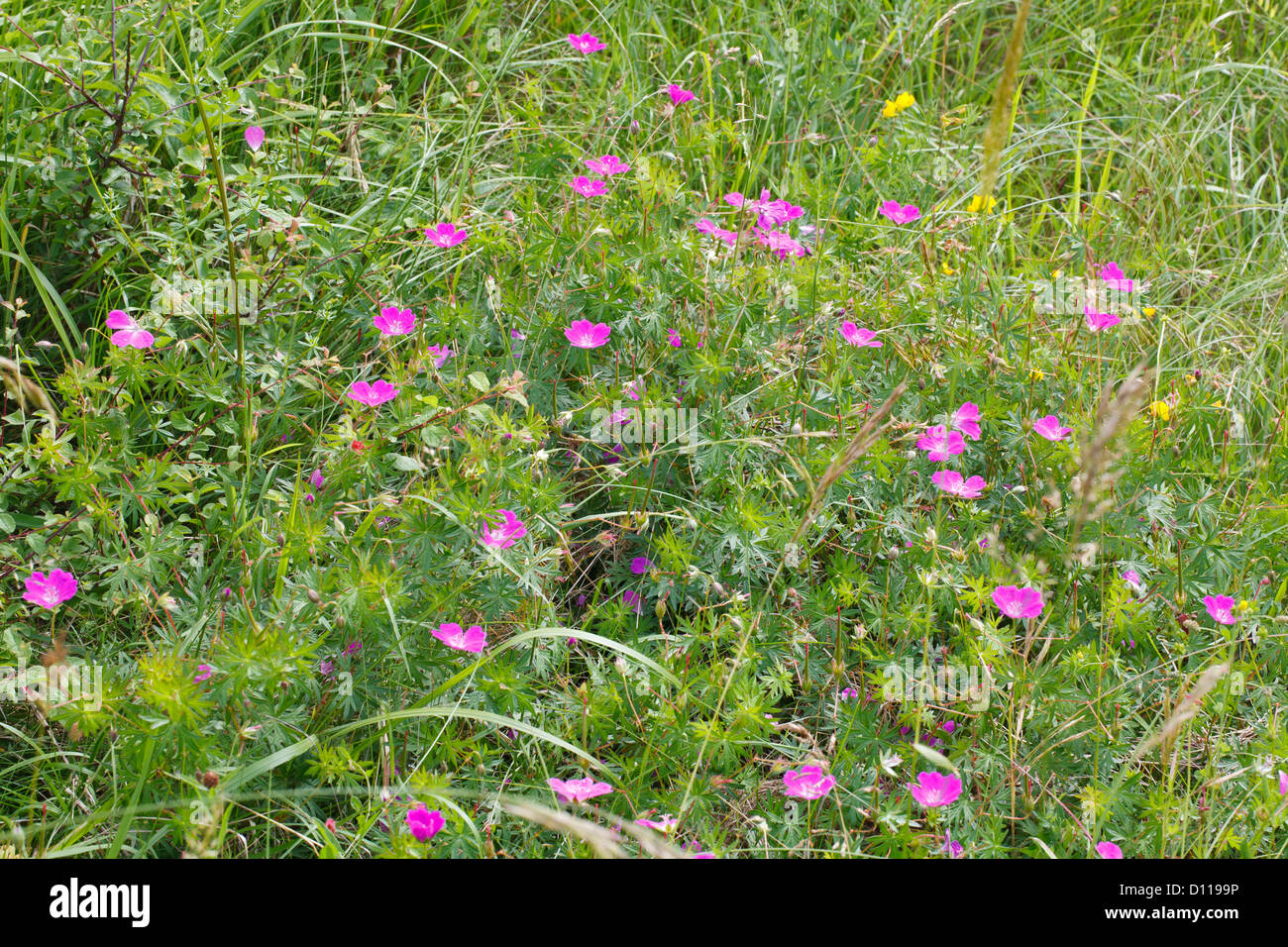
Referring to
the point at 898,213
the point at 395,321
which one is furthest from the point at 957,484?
the point at 395,321

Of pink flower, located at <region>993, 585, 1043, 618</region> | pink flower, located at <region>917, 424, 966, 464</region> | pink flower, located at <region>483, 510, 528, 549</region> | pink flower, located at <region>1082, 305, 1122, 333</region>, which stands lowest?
pink flower, located at <region>993, 585, 1043, 618</region>

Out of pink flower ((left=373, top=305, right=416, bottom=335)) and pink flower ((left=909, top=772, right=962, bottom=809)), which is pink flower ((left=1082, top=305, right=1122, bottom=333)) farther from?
pink flower ((left=373, top=305, right=416, bottom=335))

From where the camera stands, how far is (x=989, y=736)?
6.10ft

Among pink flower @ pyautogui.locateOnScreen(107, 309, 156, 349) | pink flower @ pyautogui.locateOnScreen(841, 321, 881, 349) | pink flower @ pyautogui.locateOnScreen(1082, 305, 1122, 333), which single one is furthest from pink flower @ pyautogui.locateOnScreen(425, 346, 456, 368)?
pink flower @ pyautogui.locateOnScreen(1082, 305, 1122, 333)

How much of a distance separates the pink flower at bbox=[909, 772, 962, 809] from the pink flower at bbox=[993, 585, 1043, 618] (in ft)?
1.08

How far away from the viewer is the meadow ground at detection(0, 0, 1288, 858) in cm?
170

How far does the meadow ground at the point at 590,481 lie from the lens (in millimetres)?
→ 1696

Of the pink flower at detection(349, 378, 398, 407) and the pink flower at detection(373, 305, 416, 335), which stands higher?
the pink flower at detection(373, 305, 416, 335)

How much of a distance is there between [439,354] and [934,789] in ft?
4.02

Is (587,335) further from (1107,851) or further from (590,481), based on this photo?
(1107,851)

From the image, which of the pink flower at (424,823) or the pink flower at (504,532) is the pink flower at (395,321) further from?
the pink flower at (424,823)

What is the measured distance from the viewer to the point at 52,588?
5.97 feet

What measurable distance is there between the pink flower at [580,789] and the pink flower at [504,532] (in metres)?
0.40

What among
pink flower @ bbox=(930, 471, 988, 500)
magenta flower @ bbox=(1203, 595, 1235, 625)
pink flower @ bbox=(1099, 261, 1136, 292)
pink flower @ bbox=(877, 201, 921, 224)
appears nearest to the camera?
magenta flower @ bbox=(1203, 595, 1235, 625)
